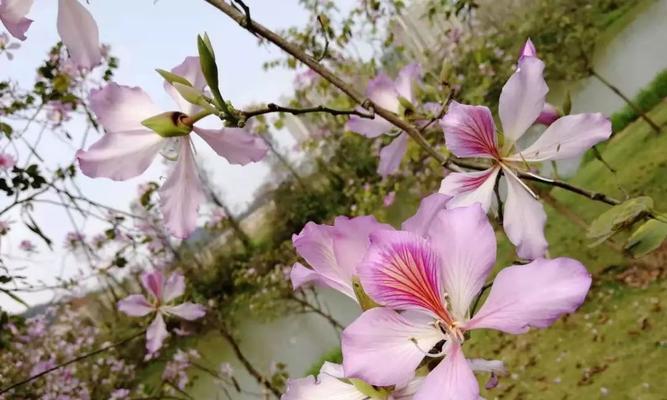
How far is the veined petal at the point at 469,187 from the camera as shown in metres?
0.49

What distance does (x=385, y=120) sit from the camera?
2.37ft

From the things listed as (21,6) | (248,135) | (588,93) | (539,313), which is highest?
(21,6)

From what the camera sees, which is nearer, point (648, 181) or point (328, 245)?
point (328, 245)

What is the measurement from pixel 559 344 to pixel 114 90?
102 inches

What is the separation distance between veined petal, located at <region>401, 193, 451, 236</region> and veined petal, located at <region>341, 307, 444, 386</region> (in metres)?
0.06

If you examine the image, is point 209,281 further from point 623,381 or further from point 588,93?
point 623,381

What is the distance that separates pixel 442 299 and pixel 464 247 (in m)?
0.04

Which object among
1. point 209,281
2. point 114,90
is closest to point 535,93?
point 114,90

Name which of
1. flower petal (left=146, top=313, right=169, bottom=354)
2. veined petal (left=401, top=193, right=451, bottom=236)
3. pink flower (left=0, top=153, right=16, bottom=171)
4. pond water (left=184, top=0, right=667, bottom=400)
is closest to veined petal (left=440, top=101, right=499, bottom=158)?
veined petal (left=401, top=193, right=451, bottom=236)

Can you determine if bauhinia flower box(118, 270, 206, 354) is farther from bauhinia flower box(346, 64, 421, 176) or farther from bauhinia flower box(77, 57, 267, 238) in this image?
bauhinia flower box(77, 57, 267, 238)

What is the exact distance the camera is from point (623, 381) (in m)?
2.09

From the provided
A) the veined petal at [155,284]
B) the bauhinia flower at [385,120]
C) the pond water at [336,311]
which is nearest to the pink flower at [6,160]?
the veined petal at [155,284]

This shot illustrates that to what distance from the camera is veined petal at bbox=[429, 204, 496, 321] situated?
0.35 metres

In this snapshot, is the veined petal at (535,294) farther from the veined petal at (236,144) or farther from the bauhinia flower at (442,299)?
the veined petal at (236,144)
